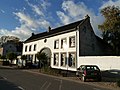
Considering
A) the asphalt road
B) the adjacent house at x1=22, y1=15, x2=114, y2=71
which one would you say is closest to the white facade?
the adjacent house at x1=22, y1=15, x2=114, y2=71

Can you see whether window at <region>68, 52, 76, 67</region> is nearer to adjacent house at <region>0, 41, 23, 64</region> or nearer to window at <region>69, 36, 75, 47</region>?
window at <region>69, 36, 75, 47</region>

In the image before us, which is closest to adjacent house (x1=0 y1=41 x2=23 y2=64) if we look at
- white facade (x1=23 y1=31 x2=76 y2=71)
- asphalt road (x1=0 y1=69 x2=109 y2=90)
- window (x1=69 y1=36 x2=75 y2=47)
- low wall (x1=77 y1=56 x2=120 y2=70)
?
white facade (x1=23 y1=31 x2=76 y2=71)

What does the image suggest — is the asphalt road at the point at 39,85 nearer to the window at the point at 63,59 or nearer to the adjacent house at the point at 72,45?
the adjacent house at the point at 72,45

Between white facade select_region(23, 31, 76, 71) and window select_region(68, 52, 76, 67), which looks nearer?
window select_region(68, 52, 76, 67)

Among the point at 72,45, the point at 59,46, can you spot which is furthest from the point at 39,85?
the point at 59,46

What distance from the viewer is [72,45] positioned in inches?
1469

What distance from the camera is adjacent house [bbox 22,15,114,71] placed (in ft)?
119

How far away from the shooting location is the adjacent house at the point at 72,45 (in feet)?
119

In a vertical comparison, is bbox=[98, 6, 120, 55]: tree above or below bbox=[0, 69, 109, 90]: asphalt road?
above

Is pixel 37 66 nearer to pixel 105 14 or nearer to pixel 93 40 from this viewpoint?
pixel 93 40

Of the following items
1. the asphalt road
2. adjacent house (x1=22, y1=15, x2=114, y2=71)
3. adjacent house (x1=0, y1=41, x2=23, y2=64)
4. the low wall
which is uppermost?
adjacent house (x1=0, y1=41, x2=23, y2=64)

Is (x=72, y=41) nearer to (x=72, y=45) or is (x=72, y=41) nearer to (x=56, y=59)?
(x=72, y=45)

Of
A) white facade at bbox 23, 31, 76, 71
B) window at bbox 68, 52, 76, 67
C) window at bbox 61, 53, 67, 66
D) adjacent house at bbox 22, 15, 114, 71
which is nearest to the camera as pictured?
adjacent house at bbox 22, 15, 114, 71

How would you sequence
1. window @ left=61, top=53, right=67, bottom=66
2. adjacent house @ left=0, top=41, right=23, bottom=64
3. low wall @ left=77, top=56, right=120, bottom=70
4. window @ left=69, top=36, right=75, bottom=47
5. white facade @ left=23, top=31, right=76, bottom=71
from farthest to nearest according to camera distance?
adjacent house @ left=0, top=41, right=23, bottom=64
window @ left=61, top=53, right=67, bottom=66
white facade @ left=23, top=31, right=76, bottom=71
window @ left=69, top=36, right=75, bottom=47
low wall @ left=77, top=56, right=120, bottom=70
